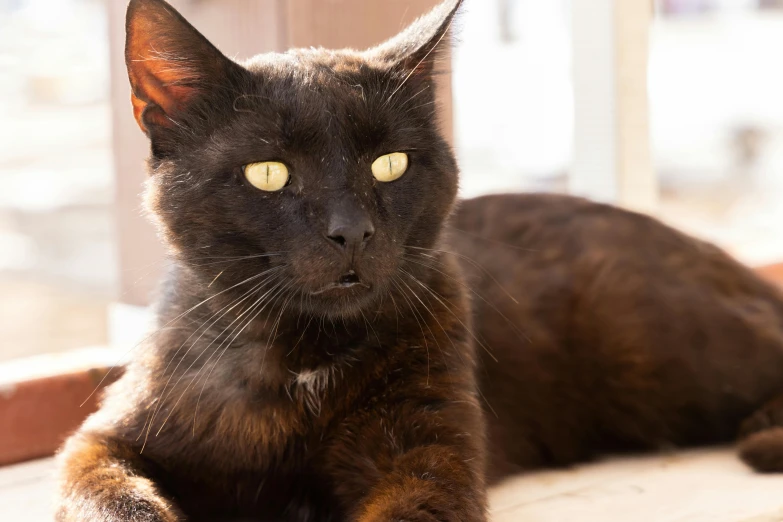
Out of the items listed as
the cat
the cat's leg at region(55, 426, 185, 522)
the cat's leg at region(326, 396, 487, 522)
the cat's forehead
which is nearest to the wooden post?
the cat

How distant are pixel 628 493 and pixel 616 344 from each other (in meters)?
0.37

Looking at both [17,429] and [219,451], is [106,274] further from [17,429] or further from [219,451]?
[219,451]

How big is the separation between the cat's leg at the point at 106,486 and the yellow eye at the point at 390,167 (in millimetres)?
627

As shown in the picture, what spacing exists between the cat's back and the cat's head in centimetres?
50

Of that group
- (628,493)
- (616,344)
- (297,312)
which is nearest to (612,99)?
(616,344)

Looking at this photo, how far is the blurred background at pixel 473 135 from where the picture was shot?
288cm

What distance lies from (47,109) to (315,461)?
4.27 meters

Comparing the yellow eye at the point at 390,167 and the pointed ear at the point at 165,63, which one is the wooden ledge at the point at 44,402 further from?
the yellow eye at the point at 390,167

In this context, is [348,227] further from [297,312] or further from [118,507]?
[118,507]

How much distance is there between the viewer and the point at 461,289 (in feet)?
5.68

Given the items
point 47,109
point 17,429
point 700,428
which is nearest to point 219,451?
point 17,429

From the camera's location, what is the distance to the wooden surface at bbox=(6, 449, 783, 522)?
1626 millimetres

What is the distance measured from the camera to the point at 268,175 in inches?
55.7

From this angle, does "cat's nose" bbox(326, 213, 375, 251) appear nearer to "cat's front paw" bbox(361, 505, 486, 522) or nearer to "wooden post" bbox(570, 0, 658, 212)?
"cat's front paw" bbox(361, 505, 486, 522)
